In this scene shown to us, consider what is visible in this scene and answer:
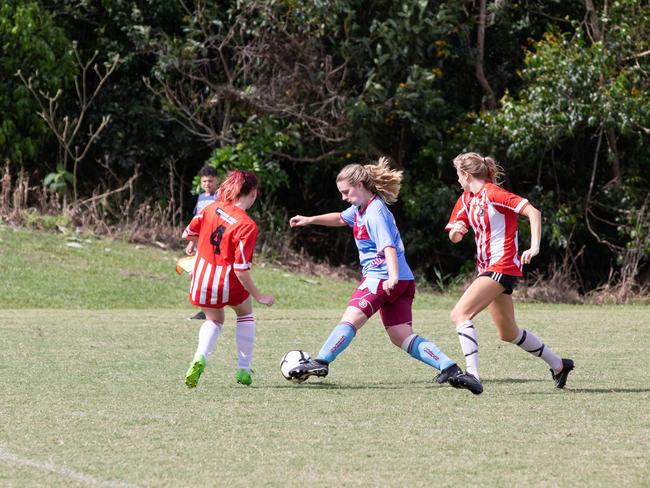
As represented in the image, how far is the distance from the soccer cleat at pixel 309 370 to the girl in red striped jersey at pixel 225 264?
37cm

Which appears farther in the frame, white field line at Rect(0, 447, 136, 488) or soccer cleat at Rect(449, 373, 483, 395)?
soccer cleat at Rect(449, 373, 483, 395)

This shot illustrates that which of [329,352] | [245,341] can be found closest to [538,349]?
[329,352]

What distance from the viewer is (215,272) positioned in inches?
321

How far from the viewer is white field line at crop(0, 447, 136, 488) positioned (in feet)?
17.1

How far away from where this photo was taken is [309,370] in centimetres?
815

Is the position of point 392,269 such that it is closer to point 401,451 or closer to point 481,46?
point 401,451

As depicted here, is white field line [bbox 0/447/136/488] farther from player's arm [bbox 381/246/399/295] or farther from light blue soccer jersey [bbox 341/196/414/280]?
light blue soccer jersey [bbox 341/196/414/280]

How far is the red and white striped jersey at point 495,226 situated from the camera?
8.10 m

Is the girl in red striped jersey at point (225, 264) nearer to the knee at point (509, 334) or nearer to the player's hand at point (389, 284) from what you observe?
the player's hand at point (389, 284)

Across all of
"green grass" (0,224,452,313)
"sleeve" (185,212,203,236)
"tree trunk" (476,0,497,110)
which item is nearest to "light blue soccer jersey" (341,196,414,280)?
"sleeve" (185,212,203,236)

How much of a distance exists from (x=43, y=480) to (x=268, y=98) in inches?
696

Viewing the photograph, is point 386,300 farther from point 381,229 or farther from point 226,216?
point 226,216

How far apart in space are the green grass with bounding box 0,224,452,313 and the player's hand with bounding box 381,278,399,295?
9416 millimetres

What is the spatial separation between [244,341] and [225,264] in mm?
626
